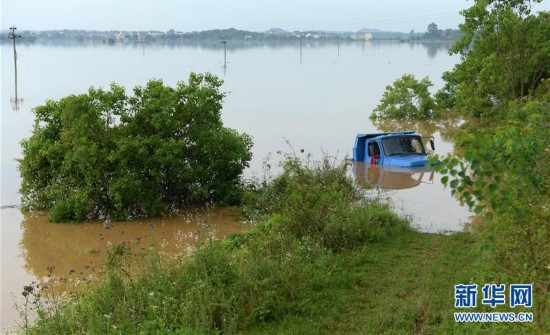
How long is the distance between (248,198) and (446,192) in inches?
256

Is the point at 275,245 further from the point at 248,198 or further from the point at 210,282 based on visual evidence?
the point at 248,198

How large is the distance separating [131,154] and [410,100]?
2073 cm

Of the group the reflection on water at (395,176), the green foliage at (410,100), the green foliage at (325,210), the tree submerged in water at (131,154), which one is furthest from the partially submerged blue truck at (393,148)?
the green foliage at (410,100)

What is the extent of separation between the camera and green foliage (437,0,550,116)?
2212 cm

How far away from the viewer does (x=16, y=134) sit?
28.4 m

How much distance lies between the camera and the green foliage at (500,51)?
871 inches

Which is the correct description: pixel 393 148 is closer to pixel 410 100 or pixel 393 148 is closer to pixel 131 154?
pixel 131 154

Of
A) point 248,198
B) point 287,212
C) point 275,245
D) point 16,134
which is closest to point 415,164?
point 248,198

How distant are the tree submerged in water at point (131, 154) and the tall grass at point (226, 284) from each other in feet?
17.7

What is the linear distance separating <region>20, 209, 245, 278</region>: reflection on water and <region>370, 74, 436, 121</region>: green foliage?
61.5 ft

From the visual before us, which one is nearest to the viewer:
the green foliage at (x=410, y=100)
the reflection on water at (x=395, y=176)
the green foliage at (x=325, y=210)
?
the green foliage at (x=325, y=210)

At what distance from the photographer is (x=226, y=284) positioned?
7781 mm

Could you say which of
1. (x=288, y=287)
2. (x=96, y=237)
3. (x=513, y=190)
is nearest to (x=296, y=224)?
(x=288, y=287)

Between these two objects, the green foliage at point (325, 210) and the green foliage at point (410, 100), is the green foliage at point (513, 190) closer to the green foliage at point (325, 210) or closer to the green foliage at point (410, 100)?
the green foliage at point (325, 210)
